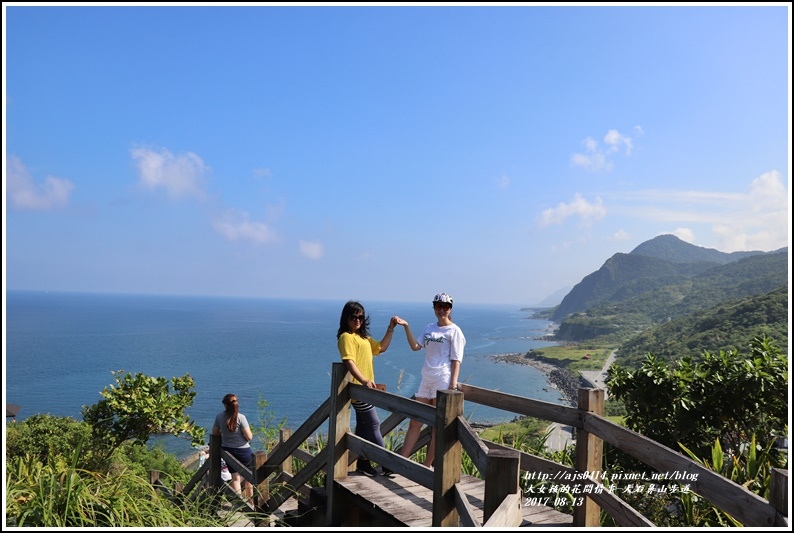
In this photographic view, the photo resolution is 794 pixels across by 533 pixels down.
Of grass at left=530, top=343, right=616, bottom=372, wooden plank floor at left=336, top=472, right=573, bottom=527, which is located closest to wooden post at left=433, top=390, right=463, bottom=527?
wooden plank floor at left=336, top=472, right=573, bottom=527

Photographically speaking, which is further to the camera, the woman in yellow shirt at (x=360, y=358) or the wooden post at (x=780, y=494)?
the woman in yellow shirt at (x=360, y=358)

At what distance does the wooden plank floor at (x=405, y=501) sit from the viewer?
470 cm

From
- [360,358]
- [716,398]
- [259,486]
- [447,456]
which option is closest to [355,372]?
[360,358]

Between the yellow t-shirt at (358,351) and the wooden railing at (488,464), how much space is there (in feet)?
0.45

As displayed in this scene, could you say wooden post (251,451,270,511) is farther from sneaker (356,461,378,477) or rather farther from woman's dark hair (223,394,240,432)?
sneaker (356,461,378,477)

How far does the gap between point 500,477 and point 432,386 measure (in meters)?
2.59

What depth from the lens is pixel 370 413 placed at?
5.62 metres

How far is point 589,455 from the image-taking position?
15.9 feet

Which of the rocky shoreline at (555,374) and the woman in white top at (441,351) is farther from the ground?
the woman in white top at (441,351)

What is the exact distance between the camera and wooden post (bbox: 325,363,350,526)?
5457mm

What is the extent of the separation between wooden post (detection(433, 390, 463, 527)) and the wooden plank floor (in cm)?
53

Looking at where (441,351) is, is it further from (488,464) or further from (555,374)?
(555,374)

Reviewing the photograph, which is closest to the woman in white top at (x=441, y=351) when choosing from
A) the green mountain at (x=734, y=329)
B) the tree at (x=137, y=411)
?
the tree at (x=137, y=411)

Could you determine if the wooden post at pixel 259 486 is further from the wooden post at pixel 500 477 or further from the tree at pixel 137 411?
the tree at pixel 137 411
